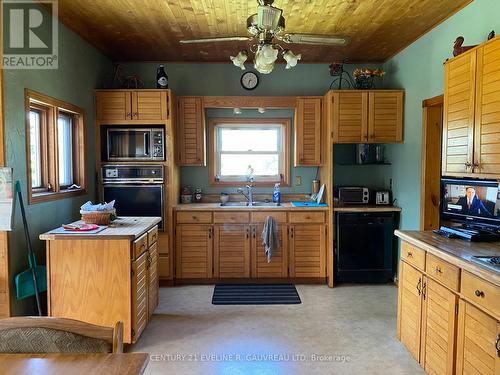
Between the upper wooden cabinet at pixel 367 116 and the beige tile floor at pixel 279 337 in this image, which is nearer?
the beige tile floor at pixel 279 337

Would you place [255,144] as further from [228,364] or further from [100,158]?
[228,364]

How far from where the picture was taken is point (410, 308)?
8.37ft

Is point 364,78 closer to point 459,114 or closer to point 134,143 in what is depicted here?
point 459,114

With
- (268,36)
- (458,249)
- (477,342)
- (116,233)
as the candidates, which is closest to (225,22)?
(268,36)

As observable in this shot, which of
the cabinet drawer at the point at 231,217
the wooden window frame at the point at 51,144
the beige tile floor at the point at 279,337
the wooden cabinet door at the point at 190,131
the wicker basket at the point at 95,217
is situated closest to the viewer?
the beige tile floor at the point at 279,337

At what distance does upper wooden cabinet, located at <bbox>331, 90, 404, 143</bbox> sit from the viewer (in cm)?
404

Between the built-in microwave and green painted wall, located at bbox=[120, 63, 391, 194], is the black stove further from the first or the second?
the built-in microwave

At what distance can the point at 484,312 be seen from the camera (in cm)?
174

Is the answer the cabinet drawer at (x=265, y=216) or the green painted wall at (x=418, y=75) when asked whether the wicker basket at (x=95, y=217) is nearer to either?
the cabinet drawer at (x=265, y=216)

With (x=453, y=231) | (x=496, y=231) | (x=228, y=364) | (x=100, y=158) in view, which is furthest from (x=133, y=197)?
(x=496, y=231)

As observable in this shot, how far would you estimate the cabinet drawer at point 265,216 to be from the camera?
4105 mm

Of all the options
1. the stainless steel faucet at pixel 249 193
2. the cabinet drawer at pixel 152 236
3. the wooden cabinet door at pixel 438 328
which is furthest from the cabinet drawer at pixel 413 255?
the stainless steel faucet at pixel 249 193

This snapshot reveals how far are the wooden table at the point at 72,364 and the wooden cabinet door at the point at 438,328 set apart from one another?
1754 millimetres

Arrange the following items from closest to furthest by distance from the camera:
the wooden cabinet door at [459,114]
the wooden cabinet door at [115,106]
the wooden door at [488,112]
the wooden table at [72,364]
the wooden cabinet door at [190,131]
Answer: the wooden table at [72,364]
the wooden door at [488,112]
the wooden cabinet door at [459,114]
the wooden cabinet door at [115,106]
the wooden cabinet door at [190,131]
